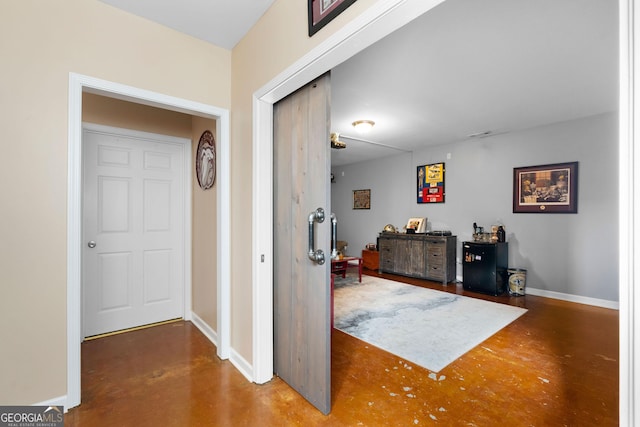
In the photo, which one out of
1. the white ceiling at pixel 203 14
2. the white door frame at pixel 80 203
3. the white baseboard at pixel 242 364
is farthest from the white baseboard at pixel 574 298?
Answer: the white ceiling at pixel 203 14

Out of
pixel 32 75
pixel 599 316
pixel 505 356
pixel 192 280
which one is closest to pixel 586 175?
pixel 599 316

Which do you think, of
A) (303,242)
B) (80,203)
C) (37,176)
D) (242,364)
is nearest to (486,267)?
(303,242)

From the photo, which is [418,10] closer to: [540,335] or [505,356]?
[505,356]

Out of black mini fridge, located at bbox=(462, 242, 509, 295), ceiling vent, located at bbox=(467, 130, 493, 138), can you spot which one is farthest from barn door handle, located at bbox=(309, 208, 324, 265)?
ceiling vent, located at bbox=(467, 130, 493, 138)

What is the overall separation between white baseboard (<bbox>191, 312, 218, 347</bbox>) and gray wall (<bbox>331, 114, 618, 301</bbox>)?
14.7ft

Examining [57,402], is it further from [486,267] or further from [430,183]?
[430,183]

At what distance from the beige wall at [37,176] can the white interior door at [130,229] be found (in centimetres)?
108

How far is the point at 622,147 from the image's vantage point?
711mm

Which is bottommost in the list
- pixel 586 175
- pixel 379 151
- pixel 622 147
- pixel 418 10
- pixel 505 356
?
pixel 505 356

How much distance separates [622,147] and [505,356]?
8.08 feet

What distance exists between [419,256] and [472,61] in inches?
144

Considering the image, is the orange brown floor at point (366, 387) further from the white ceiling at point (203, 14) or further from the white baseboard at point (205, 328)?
the white ceiling at point (203, 14)

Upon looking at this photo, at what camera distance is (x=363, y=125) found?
13.9ft

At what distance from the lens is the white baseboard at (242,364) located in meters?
2.17
